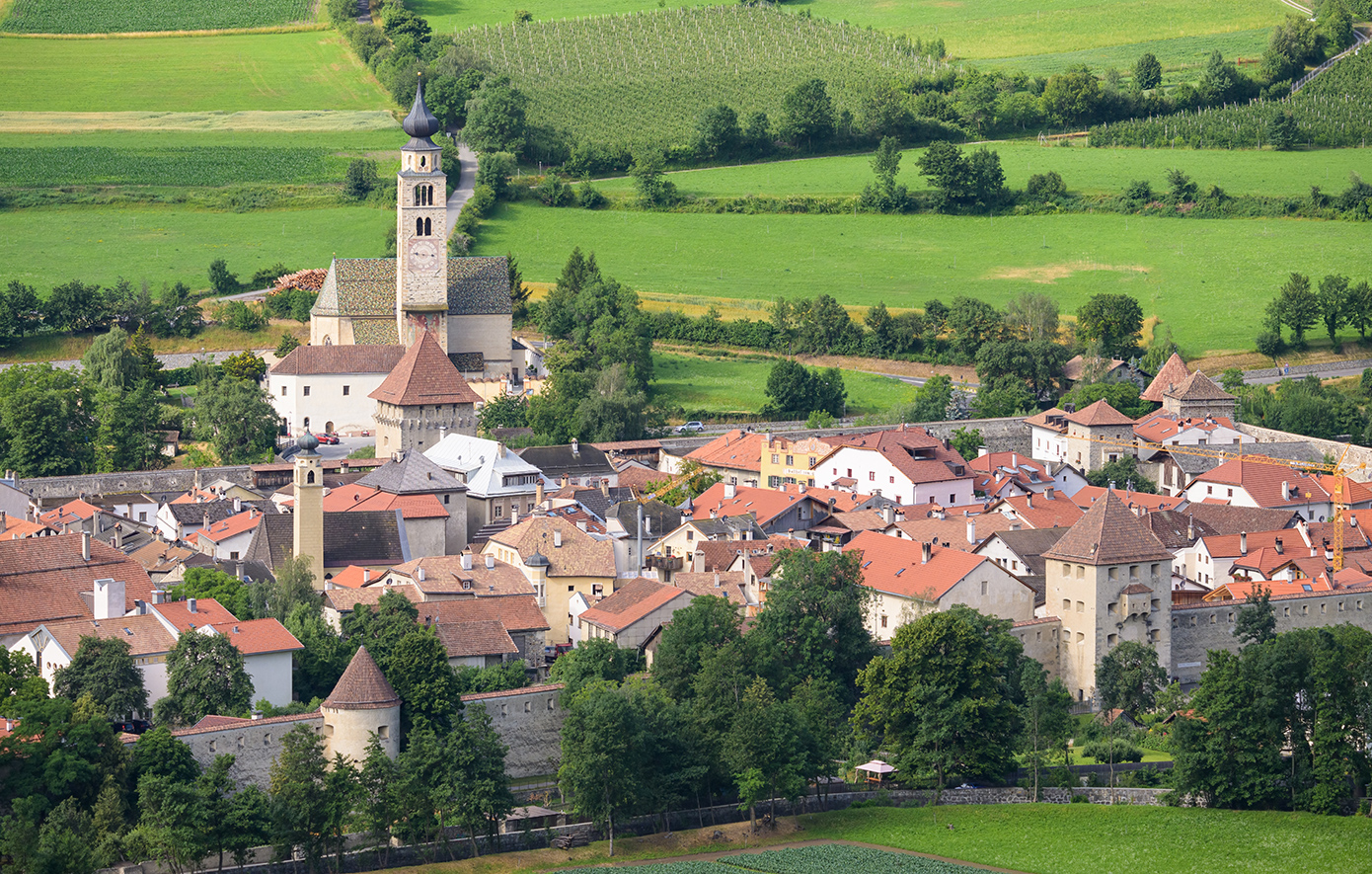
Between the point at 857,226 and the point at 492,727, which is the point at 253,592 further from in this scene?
the point at 857,226

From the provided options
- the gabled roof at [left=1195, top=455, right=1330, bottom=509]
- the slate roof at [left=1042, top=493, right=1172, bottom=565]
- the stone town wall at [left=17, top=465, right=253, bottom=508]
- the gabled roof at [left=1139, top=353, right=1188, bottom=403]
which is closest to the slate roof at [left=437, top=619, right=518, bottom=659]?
the slate roof at [left=1042, top=493, right=1172, bottom=565]

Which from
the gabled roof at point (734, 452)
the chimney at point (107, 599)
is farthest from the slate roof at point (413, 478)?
the chimney at point (107, 599)

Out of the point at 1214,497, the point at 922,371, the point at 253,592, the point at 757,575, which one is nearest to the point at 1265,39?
the point at 922,371

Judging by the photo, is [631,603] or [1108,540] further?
[1108,540]

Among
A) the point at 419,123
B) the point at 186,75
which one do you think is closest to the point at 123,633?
the point at 419,123

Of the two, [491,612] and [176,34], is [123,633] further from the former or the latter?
[176,34]

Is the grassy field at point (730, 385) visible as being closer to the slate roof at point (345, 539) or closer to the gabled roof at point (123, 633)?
the slate roof at point (345, 539)

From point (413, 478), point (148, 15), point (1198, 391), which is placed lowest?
point (413, 478)

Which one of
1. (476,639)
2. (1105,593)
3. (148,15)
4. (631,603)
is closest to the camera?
(476,639)
